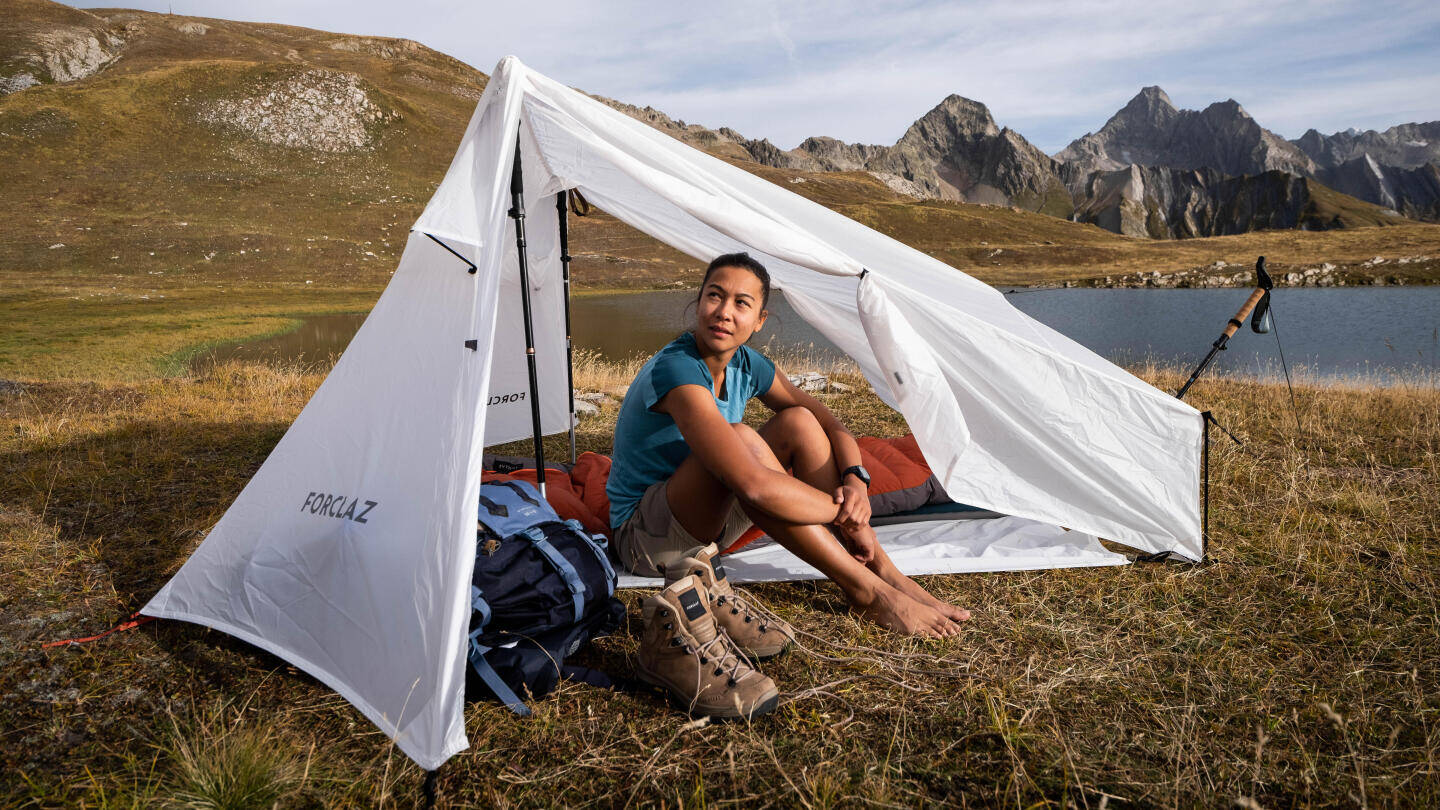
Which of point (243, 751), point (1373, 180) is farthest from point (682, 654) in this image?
point (1373, 180)

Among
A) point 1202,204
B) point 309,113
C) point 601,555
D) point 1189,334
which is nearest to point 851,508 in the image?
point 601,555

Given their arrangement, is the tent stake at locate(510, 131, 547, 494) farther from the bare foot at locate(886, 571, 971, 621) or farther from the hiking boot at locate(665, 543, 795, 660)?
the bare foot at locate(886, 571, 971, 621)

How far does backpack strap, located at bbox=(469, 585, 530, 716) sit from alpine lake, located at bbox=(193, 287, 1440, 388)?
7.56m

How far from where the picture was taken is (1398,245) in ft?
155

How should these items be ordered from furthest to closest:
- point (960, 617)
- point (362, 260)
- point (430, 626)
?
point (362, 260), point (960, 617), point (430, 626)

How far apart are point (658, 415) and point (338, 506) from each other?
1.24 metres

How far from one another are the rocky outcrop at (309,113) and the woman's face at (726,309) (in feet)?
227

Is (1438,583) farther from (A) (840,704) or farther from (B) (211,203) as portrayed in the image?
(B) (211,203)

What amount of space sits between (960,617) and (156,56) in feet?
334

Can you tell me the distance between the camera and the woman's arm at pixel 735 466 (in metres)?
2.46

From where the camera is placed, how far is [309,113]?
6238 cm

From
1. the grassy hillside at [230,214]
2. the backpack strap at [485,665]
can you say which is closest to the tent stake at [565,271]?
the backpack strap at [485,665]

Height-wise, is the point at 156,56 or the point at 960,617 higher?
the point at 156,56

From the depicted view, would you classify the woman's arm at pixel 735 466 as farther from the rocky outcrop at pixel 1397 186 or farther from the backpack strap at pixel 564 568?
the rocky outcrop at pixel 1397 186
